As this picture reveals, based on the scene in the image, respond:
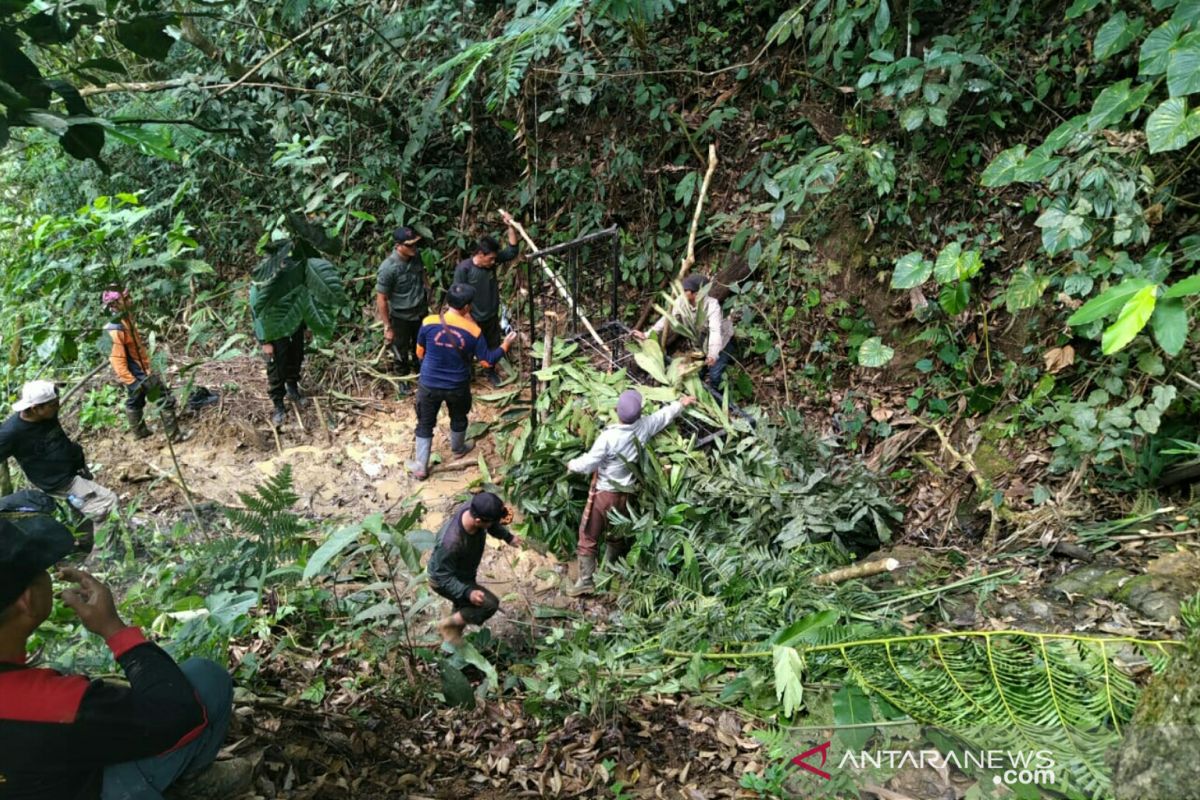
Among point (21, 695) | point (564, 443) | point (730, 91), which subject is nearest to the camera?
point (21, 695)

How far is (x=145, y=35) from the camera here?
205 centimetres

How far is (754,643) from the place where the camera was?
3.40m

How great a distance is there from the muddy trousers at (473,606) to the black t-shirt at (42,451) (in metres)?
3.18

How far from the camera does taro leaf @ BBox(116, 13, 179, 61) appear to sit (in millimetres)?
2039

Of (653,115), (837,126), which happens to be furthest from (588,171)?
(837,126)

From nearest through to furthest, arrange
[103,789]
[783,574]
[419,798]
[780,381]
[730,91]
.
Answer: [103,789] → [419,798] → [783,574] → [780,381] → [730,91]

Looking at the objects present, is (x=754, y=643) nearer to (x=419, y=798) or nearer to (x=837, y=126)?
(x=419, y=798)

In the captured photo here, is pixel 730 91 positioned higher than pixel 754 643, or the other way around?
pixel 730 91

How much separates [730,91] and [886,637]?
21.9 feet

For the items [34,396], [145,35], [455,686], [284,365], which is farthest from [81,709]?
[284,365]

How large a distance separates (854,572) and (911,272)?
236 cm

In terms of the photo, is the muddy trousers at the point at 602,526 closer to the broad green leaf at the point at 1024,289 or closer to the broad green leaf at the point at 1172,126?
the broad green leaf at the point at 1024,289

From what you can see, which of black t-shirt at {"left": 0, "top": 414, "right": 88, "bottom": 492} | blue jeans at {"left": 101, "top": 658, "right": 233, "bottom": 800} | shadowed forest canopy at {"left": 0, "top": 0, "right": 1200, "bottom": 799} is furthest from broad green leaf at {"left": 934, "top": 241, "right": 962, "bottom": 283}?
black t-shirt at {"left": 0, "top": 414, "right": 88, "bottom": 492}

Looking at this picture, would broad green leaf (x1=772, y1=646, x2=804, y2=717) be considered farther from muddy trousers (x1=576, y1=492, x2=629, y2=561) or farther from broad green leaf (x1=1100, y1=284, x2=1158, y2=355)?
muddy trousers (x1=576, y1=492, x2=629, y2=561)
